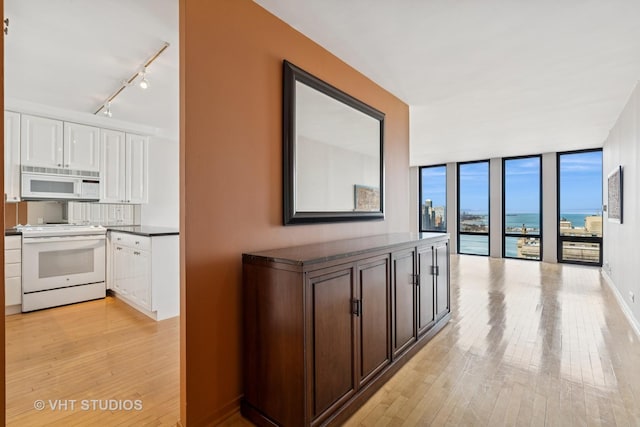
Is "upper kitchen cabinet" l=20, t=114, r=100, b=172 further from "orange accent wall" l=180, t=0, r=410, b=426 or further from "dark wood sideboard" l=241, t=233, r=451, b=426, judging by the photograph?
"dark wood sideboard" l=241, t=233, r=451, b=426

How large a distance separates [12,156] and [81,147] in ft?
2.39

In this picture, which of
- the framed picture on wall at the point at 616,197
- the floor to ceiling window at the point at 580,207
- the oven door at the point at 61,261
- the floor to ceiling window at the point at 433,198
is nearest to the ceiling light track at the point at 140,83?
the oven door at the point at 61,261

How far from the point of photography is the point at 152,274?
3361 mm

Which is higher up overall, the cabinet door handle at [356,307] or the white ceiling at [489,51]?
the white ceiling at [489,51]

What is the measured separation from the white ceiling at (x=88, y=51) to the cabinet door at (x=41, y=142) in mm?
262

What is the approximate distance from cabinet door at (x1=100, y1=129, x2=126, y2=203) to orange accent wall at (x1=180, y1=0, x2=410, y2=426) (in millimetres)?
3681

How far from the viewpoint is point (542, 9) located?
215 centimetres

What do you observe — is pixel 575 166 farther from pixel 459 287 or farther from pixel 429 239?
pixel 429 239

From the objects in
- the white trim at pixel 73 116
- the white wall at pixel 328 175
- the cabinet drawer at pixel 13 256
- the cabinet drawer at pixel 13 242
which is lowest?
the cabinet drawer at pixel 13 256

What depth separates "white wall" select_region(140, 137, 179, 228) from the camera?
520 centimetres

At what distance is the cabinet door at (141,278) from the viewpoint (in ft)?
11.2

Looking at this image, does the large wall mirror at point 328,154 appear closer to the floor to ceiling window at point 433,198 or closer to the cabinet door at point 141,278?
the cabinet door at point 141,278

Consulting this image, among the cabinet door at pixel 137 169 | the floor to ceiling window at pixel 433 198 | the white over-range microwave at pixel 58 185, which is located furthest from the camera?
the floor to ceiling window at pixel 433 198

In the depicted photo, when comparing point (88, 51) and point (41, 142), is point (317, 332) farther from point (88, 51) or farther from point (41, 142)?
point (41, 142)
